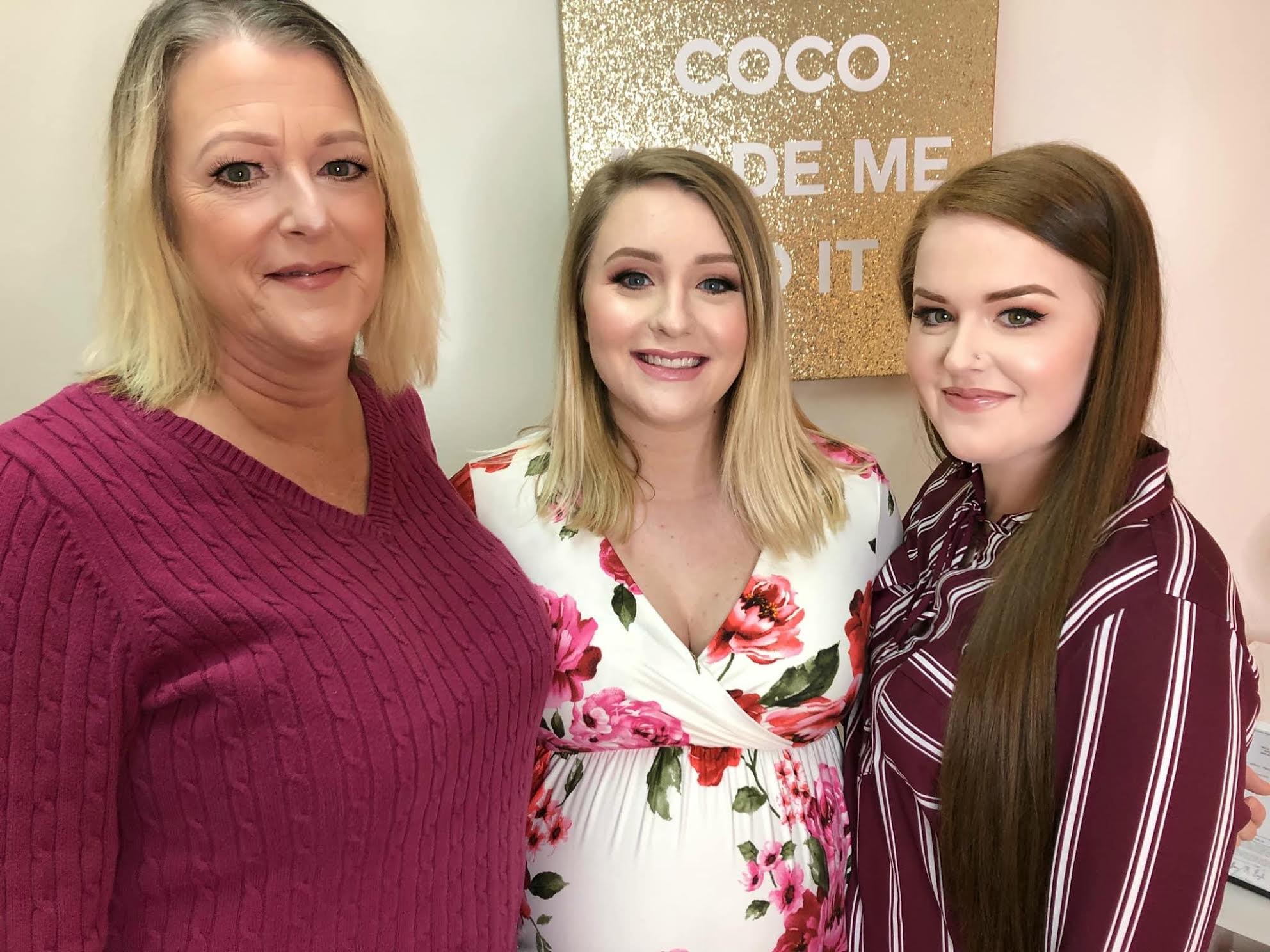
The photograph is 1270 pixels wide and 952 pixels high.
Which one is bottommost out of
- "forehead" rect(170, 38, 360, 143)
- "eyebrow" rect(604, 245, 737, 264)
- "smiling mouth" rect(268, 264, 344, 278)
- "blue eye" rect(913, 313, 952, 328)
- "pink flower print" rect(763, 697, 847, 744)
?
"pink flower print" rect(763, 697, 847, 744)

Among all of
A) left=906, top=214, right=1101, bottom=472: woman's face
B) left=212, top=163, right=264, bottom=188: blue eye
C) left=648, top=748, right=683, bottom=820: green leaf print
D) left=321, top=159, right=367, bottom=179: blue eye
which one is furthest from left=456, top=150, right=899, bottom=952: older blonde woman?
left=212, top=163, right=264, bottom=188: blue eye

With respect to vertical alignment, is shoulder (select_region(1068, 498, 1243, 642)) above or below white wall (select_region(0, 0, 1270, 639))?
below

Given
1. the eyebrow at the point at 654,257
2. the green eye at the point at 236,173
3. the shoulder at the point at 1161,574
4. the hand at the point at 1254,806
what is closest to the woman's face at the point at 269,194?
the green eye at the point at 236,173

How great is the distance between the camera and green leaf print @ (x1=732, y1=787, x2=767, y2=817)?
1215 mm

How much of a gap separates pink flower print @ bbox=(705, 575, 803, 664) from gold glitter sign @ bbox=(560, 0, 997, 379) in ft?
2.03

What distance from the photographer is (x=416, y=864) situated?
38.1 inches

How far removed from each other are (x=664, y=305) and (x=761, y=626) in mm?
497

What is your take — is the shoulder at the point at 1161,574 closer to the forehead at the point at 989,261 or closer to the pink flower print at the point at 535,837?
the forehead at the point at 989,261

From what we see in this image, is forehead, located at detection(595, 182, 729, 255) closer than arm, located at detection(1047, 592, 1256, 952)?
No

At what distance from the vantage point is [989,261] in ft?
3.27

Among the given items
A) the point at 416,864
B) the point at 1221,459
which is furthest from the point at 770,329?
the point at 1221,459

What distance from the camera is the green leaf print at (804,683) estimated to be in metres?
1.25

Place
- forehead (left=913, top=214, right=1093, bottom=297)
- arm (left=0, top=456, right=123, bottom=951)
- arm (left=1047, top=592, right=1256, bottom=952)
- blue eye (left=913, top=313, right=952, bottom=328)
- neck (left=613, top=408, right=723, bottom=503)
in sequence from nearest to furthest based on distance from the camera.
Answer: arm (left=0, top=456, right=123, bottom=951), arm (left=1047, top=592, right=1256, bottom=952), forehead (left=913, top=214, right=1093, bottom=297), blue eye (left=913, top=313, right=952, bottom=328), neck (left=613, top=408, right=723, bottom=503)

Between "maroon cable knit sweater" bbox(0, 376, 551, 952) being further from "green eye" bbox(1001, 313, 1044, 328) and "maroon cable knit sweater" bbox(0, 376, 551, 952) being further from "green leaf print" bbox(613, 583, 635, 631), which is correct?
"green eye" bbox(1001, 313, 1044, 328)
